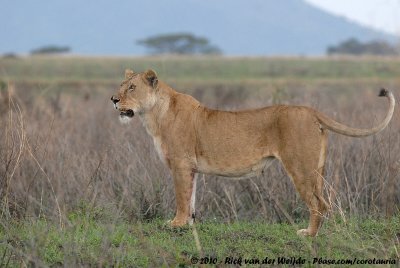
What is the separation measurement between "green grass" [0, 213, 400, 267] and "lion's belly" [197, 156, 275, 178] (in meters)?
0.48

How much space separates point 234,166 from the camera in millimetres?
7289

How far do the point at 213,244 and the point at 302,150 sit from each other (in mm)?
1075

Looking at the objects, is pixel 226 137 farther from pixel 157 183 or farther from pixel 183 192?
pixel 157 183

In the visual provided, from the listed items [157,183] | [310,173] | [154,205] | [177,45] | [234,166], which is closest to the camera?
[310,173]

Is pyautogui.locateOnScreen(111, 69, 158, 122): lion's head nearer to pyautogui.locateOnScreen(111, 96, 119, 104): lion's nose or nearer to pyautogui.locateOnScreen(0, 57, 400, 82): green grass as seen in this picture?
pyautogui.locateOnScreen(111, 96, 119, 104): lion's nose

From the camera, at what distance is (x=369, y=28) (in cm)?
1273

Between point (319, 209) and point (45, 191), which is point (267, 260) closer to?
point (319, 209)

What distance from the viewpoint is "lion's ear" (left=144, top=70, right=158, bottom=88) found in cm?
746

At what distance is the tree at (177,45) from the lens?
73.3 m

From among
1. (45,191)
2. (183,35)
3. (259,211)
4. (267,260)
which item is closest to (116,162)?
(45,191)

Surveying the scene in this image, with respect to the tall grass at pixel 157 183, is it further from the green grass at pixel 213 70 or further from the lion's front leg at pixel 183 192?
the green grass at pixel 213 70

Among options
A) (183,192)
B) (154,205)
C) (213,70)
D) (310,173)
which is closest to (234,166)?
(183,192)

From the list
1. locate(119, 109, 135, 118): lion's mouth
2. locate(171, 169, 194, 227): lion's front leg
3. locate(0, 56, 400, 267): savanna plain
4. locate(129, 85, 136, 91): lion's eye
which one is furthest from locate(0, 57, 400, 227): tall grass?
locate(129, 85, 136, 91): lion's eye

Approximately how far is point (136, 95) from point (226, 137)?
91 cm
